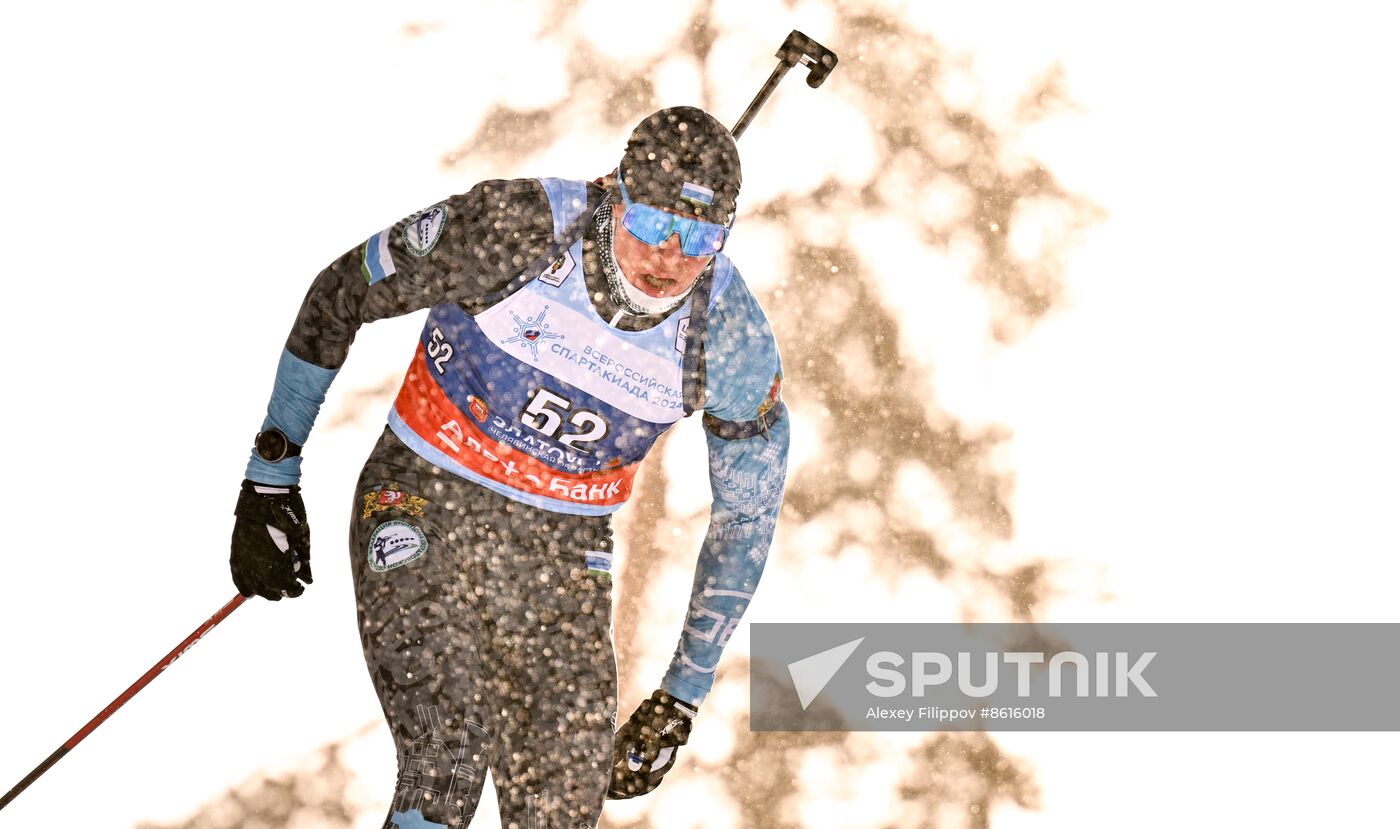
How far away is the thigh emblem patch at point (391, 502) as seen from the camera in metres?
4.47

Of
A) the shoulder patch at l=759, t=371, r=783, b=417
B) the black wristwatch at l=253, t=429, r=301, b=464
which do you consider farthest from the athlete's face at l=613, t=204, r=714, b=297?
the black wristwatch at l=253, t=429, r=301, b=464

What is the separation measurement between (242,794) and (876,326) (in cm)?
298

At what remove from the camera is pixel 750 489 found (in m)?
4.79

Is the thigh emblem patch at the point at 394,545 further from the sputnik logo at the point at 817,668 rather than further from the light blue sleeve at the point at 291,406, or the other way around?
the sputnik logo at the point at 817,668

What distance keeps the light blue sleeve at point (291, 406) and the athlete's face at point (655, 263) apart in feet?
2.73

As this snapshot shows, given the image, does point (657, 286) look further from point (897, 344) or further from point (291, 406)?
point (897, 344)

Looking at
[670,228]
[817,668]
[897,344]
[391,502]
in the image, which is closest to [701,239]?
[670,228]

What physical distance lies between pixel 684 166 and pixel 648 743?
62.1 inches

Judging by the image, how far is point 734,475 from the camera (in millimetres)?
4777

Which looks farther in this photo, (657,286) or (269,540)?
(269,540)

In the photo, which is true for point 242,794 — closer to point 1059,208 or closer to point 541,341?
point 541,341
